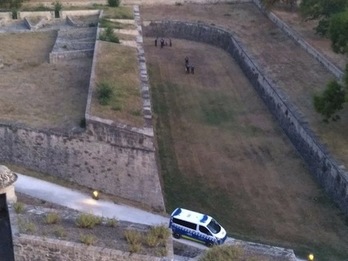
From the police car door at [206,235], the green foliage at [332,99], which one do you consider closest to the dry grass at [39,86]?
the police car door at [206,235]

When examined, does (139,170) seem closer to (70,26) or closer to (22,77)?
(22,77)

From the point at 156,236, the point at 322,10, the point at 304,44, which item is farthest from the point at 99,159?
the point at 322,10

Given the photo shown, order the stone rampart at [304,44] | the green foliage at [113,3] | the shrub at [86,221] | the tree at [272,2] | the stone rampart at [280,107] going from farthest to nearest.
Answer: the tree at [272,2], the green foliage at [113,3], the stone rampart at [304,44], the stone rampart at [280,107], the shrub at [86,221]

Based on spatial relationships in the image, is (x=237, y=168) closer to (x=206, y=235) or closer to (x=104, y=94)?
(x=104, y=94)

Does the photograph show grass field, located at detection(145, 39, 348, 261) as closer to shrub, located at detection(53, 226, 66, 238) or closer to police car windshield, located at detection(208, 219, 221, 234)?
police car windshield, located at detection(208, 219, 221, 234)

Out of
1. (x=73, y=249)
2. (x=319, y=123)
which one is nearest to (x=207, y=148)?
(x=319, y=123)

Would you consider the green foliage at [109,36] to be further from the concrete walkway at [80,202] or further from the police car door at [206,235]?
the police car door at [206,235]
